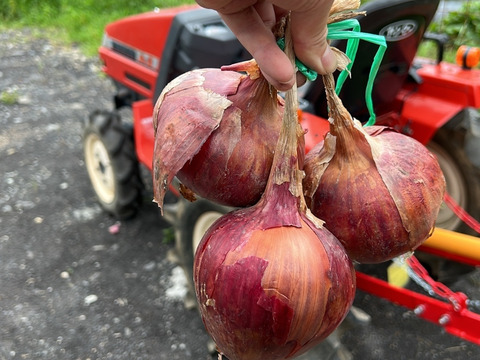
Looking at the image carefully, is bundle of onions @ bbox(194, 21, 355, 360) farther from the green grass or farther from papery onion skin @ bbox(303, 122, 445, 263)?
the green grass

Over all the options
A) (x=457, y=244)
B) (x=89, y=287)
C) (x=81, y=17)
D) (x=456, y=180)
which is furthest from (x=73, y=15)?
(x=457, y=244)

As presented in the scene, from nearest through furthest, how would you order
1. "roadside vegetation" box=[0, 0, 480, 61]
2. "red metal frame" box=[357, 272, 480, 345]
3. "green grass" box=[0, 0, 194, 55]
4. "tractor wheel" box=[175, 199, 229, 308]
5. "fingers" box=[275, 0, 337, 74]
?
"fingers" box=[275, 0, 337, 74] → "red metal frame" box=[357, 272, 480, 345] → "tractor wheel" box=[175, 199, 229, 308] → "roadside vegetation" box=[0, 0, 480, 61] → "green grass" box=[0, 0, 194, 55]

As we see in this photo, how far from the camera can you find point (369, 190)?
2.60 ft

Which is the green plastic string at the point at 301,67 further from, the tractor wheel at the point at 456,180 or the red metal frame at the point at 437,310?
the tractor wheel at the point at 456,180

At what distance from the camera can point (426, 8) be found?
6.60 ft

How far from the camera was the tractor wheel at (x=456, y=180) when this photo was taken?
238 cm

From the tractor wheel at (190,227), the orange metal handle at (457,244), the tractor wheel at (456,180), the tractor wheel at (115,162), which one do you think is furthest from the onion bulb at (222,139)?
the tractor wheel at (115,162)

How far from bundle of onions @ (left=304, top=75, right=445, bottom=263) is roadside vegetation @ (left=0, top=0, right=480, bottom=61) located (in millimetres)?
4332

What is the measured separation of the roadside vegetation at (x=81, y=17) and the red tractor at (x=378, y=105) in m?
2.56

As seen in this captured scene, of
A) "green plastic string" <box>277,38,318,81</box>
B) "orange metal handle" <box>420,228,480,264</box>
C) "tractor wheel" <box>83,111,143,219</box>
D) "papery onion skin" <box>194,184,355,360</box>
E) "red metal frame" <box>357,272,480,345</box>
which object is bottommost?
"tractor wheel" <box>83,111,143,219</box>

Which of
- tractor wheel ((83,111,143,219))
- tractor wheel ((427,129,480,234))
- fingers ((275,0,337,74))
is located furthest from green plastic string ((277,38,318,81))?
tractor wheel ((83,111,143,219))

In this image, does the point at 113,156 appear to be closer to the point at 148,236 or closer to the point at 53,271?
the point at 148,236

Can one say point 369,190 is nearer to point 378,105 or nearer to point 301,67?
point 301,67

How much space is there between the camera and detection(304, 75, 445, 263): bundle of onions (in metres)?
0.79
